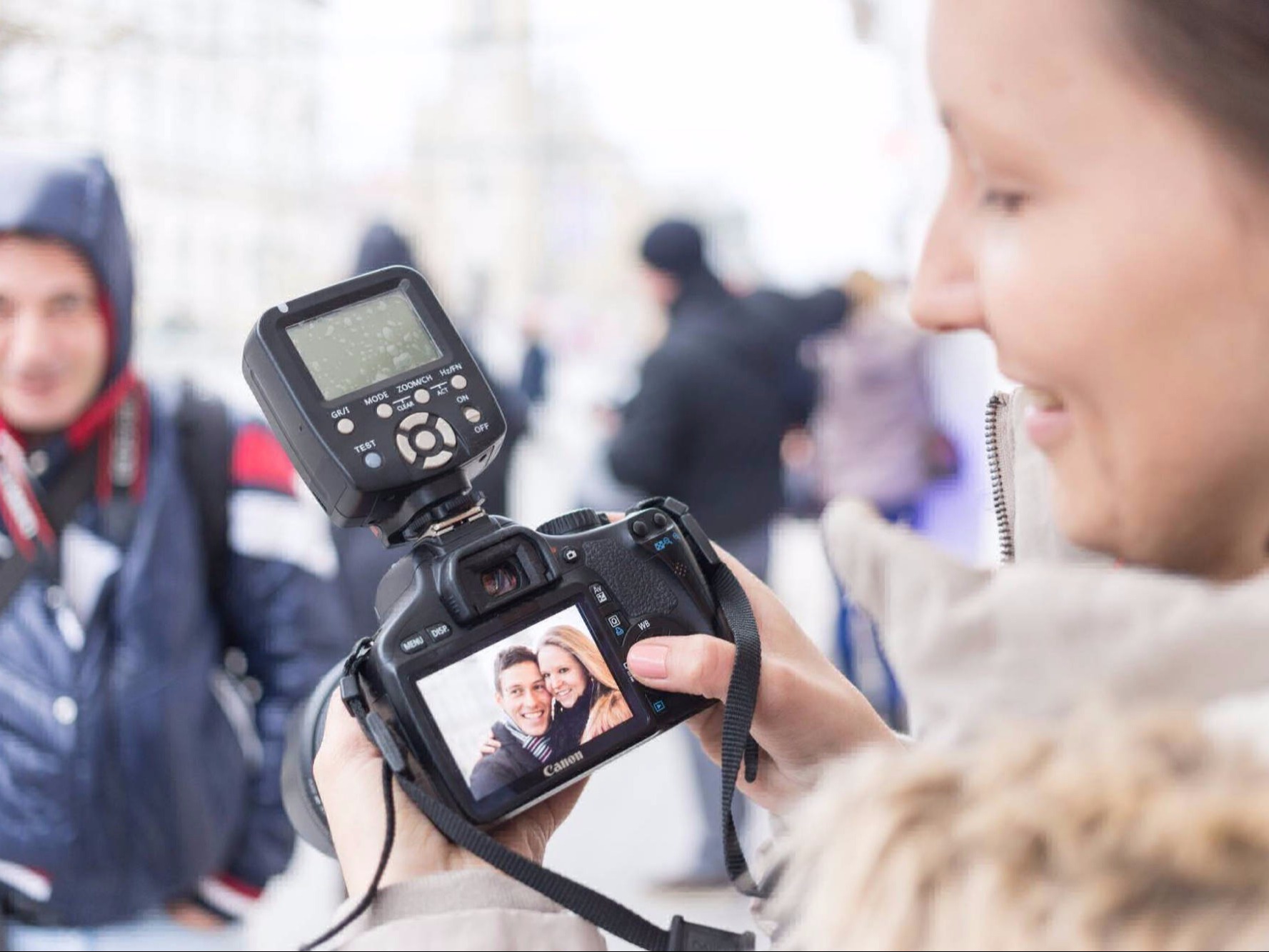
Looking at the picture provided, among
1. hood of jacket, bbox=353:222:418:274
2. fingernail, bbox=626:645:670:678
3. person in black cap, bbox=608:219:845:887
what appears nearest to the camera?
fingernail, bbox=626:645:670:678

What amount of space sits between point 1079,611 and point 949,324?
0.19m

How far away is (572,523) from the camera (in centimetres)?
85

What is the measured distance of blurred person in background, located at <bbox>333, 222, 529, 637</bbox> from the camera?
2143mm

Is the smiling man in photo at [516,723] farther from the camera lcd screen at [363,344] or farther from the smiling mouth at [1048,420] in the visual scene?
the smiling mouth at [1048,420]

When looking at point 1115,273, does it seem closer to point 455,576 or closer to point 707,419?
point 455,576

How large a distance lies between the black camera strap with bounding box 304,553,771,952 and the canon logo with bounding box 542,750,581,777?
6 cm

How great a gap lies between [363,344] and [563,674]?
0.27 m

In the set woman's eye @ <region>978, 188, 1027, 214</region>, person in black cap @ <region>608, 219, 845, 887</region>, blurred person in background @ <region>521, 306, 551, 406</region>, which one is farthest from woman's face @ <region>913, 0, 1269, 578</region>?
blurred person in background @ <region>521, 306, 551, 406</region>

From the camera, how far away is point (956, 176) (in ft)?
→ 1.91

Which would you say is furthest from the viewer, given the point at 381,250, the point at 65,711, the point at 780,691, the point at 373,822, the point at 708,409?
the point at 708,409

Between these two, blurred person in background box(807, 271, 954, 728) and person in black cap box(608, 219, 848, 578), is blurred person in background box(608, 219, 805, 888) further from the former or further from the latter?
blurred person in background box(807, 271, 954, 728)

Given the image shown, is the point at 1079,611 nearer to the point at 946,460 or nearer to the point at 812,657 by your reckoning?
the point at 812,657

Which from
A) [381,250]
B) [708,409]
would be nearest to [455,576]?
[381,250]

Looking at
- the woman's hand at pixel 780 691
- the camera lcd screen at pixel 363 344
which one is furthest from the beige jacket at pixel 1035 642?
the camera lcd screen at pixel 363 344
